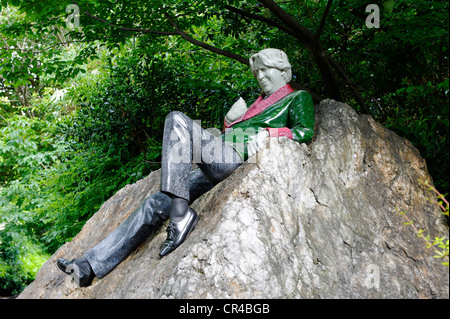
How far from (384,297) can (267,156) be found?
1079 mm

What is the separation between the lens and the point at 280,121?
3.29 m

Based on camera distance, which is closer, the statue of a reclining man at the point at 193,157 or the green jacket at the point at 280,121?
the statue of a reclining man at the point at 193,157

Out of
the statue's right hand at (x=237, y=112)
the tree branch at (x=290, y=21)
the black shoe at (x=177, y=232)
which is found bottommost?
the black shoe at (x=177, y=232)

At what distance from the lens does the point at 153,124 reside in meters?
5.91

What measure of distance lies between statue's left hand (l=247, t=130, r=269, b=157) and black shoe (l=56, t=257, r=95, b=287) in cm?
132

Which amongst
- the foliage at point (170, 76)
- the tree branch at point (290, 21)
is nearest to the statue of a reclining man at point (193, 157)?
the tree branch at point (290, 21)

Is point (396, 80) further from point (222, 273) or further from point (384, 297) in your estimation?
point (222, 273)

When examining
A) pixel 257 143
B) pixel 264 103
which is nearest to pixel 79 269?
pixel 257 143

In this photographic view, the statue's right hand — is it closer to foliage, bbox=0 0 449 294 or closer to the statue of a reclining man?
the statue of a reclining man

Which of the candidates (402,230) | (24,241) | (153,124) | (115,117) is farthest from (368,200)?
(24,241)

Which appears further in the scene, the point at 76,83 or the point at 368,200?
the point at 76,83

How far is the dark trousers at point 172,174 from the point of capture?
2779mm

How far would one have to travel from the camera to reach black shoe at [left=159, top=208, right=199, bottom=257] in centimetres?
269

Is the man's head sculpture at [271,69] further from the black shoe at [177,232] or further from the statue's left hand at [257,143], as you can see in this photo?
the black shoe at [177,232]
